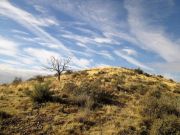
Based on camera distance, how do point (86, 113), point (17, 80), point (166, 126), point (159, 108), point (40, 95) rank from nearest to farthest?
point (166, 126)
point (86, 113)
point (159, 108)
point (40, 95)
point (17, 80)

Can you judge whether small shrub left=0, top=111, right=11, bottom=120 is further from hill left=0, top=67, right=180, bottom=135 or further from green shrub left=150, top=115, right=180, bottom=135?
green shrub left=150, top=115, right=180, bottom=135

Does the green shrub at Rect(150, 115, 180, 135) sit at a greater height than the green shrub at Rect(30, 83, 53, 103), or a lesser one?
lesser

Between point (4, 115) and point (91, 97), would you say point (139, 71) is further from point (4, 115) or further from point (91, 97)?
point (4, 115)

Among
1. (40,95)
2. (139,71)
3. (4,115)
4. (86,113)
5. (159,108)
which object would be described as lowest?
(4,115)

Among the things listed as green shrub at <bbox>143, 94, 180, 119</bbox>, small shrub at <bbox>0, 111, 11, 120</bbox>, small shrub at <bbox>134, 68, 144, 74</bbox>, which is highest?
small shrub at <bbox>134, 68, 144, 74</bbox>

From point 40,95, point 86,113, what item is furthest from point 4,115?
point 86,113

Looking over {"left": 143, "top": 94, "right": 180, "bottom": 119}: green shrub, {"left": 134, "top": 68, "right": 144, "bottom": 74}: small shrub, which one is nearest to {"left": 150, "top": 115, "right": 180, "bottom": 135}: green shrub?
{"left": 143, "top": 94, "right": 180, "bottom": 119}: green shrub

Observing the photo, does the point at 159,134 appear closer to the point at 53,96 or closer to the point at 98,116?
the point at 98,116

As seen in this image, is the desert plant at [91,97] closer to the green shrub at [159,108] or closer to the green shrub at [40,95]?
the green shrub at [40,95]

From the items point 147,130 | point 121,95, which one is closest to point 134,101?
point 121,95

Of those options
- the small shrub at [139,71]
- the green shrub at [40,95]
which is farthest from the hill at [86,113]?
the small shrub at [139,71]

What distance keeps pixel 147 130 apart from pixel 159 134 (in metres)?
1.01

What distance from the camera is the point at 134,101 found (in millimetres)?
23703

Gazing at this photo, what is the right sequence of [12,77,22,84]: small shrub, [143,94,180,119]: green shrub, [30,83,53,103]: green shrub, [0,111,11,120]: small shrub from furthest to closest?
[12,77,22,84]: small shrub
[30,83,53,103]: green shrub
[143,94,180,119]: green shrub
[0,111,11,120]: small shrub
